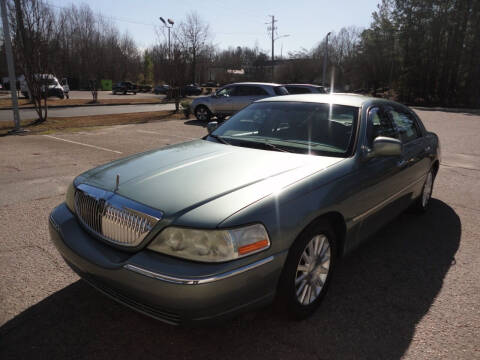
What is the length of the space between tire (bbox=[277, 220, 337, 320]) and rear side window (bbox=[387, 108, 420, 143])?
1.85 meters

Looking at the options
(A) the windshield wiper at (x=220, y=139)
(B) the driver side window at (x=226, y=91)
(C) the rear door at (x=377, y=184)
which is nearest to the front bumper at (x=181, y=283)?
(C) the rear door at (x=377, y=184)

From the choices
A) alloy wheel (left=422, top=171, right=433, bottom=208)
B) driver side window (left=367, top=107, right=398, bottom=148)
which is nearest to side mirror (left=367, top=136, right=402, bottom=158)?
driver side window (left=367, top=107, right=398, bottom=148)

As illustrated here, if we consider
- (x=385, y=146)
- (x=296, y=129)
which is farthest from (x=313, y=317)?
(x=296, y=129)

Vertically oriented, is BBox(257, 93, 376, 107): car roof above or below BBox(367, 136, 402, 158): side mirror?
above

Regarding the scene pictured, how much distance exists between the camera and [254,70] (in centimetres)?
7594

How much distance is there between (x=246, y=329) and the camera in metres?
2.44

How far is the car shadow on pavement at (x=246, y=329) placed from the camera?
2236mm

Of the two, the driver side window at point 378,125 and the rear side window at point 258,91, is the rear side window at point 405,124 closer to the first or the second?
the driver side window at point 378,125

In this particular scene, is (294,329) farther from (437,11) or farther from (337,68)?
(337,68)

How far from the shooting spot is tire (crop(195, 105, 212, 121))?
1580 cm

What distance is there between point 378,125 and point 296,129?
2.67ft

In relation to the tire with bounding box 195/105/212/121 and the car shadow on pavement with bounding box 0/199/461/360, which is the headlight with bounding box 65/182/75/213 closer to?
the car shadow on pavement with bounding box 0/199/461/360

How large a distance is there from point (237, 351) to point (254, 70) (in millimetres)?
77637

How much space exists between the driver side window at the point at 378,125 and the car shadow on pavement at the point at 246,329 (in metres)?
1.27
